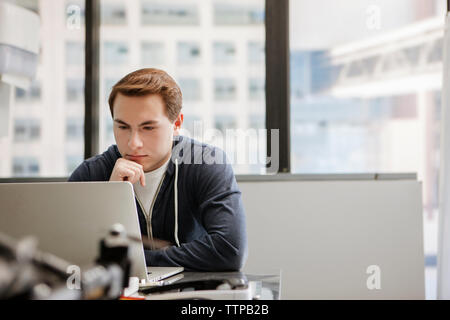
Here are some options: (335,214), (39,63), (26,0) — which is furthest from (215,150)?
(26,0)

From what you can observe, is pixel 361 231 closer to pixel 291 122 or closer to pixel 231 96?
pixel 291 122

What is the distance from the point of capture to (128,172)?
51.1 inches

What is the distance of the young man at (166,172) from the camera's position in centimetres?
131

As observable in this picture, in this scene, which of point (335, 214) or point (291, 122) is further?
point (291, 122)

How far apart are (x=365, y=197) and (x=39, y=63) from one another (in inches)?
77.9

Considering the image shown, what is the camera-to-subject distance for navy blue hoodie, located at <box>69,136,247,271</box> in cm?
121

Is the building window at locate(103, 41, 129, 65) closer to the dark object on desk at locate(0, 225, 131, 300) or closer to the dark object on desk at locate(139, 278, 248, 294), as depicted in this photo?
the dark object on desk at locate(139, 278, 248, 294)

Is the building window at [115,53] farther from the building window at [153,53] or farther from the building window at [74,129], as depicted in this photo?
the building window at [74,129]

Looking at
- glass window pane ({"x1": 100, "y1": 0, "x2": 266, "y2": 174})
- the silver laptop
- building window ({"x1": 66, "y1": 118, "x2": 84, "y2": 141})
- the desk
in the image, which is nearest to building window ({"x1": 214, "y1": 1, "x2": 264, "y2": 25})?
glass window pane ({"x1": 100, "y1": 0, "x2": 266, "y2": 174})

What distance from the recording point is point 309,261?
2.37 m

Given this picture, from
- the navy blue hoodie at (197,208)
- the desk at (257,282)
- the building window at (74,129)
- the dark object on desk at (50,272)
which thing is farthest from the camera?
the building window at (74,129)

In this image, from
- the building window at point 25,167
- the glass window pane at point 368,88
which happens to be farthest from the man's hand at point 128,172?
the building window at point 25,167

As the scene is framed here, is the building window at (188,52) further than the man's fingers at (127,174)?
Yes

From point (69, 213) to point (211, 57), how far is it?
193cm
